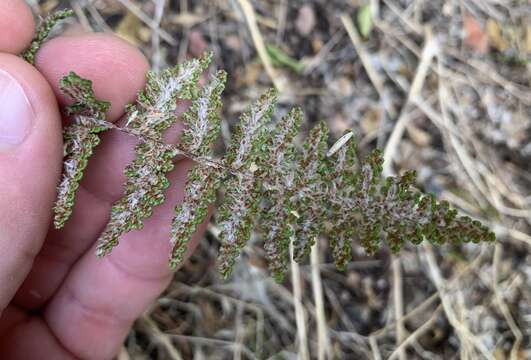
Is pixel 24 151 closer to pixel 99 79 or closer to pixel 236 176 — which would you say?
pixel 99 79

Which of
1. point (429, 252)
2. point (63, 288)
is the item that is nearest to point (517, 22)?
point (429, 252)

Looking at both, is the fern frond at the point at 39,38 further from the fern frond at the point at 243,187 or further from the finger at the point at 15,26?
the fern frond at the point at 243,187

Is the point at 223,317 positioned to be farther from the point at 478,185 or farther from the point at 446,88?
the point at 446,88

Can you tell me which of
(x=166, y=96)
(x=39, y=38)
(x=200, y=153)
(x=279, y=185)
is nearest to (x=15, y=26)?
(x=39, y=38)

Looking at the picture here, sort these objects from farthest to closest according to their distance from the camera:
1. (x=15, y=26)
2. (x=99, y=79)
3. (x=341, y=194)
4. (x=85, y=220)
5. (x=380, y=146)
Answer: (x=380, y=146) < (x=85, y=220) < (x=99, y=79) < (x=15, y=26) < (x=341, y=194)

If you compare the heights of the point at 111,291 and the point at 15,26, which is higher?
the point at 15,26

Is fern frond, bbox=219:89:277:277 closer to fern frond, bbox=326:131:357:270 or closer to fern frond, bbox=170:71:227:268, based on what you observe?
fern frond, bbox=170:71:227:268
